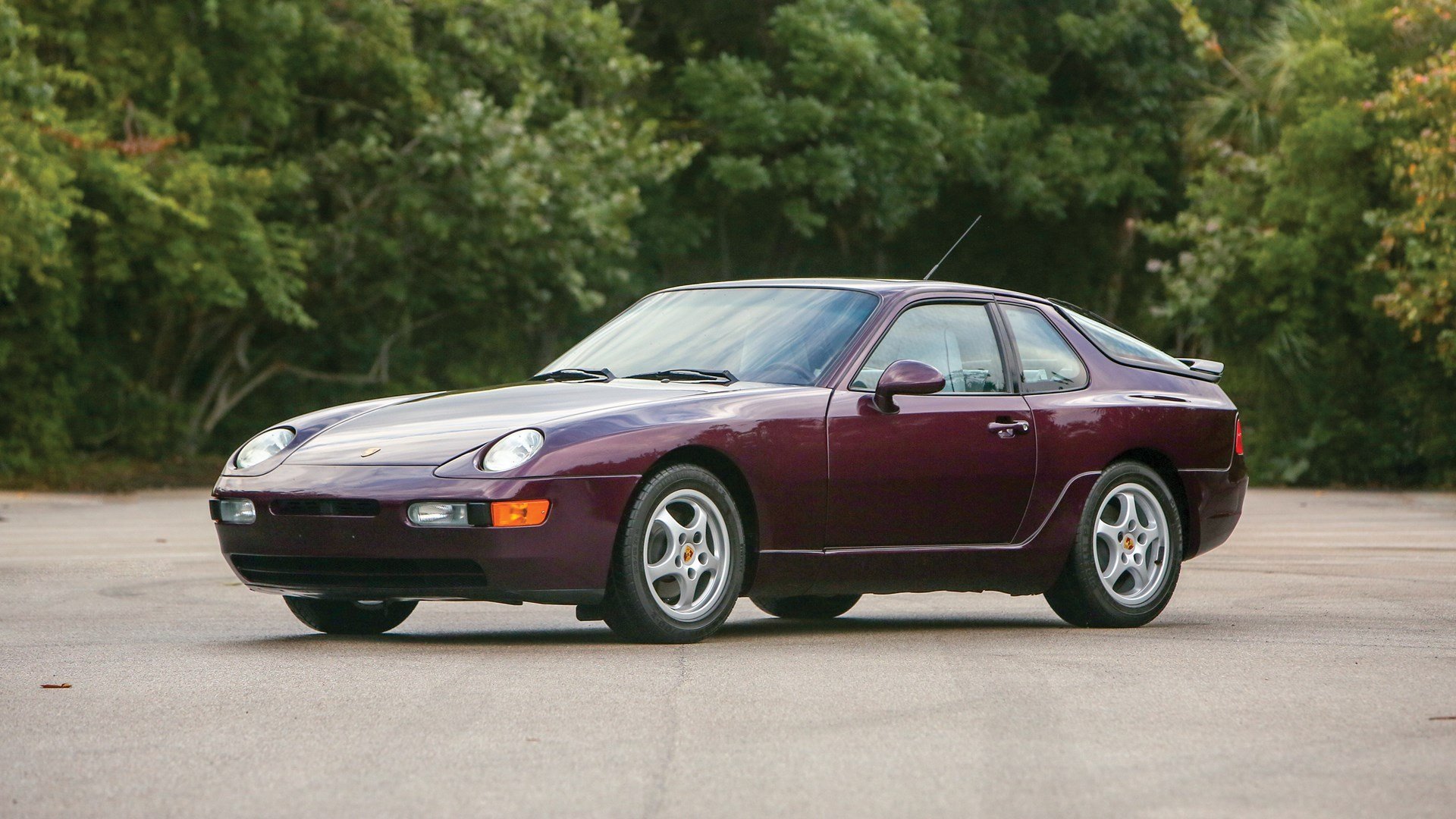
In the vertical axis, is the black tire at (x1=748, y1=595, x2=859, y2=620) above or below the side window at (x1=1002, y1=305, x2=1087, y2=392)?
below

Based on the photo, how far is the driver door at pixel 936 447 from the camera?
8805 millimetres

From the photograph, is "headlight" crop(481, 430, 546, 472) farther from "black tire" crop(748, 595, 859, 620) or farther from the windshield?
"black tire" crop(748, 595, 859, 620)

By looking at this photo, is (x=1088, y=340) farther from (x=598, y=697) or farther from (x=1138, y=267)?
(x=1138, y=267)

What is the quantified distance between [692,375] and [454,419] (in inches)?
40.4

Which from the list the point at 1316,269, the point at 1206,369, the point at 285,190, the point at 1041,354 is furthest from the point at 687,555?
the point at 285,190

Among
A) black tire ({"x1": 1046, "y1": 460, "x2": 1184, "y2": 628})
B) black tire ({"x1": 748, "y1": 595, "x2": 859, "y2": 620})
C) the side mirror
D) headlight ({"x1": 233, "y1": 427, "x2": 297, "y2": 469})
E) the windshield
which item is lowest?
black tire ({"x1": 748, "y1": 595, "x2": 859, "y2": 620})

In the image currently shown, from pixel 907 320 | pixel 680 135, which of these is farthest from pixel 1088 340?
pixel 680 135

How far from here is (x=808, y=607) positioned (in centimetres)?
1016

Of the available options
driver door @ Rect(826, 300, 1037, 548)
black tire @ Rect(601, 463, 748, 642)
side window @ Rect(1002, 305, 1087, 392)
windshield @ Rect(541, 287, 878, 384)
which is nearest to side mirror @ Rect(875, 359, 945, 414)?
driver door @ Rect(826, 300, 1037, 548)

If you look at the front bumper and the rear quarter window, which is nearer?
the front bumper

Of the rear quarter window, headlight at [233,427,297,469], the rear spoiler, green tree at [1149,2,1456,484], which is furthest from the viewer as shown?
green tree at [1149,2,1456,484]

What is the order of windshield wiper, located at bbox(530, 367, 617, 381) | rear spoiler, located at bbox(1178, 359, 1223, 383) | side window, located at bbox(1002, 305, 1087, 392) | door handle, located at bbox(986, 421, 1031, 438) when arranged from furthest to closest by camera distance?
rear spoiler, located at bbox(1178, 359, 1223, 383) → side window, located at bbox(1002, 305, 1087, 392) → door handle, located at bbox(986, 421, 1031, 438) → windshield wiper, located at bbox(530, 367, 617, 381)

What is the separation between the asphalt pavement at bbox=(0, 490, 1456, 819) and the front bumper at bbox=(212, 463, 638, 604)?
0.88 feet

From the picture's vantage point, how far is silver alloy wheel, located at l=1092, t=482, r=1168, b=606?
9664 millimetres
